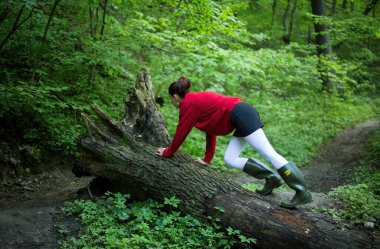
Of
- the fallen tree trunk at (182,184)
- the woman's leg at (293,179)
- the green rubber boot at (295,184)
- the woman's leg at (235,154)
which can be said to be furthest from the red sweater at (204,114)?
the green rubber boot at (295,184)

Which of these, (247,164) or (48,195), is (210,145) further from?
(48,195)

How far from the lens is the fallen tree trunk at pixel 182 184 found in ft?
Result: 13.1

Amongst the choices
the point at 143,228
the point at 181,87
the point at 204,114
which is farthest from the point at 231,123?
the point at 143,228

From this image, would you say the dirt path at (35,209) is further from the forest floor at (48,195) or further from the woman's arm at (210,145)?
the woman's arm at (210,145)

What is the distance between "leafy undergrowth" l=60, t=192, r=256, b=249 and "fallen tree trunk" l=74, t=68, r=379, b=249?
0.16 meters

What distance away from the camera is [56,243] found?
405 cm

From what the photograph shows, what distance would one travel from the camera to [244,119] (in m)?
4.39

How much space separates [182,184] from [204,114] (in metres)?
1.01

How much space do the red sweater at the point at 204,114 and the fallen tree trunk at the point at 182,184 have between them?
561 millimetres

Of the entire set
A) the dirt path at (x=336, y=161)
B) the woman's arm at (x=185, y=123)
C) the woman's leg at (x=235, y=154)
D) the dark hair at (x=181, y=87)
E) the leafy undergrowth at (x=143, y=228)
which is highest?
the dark hair at (x=181, y=87)

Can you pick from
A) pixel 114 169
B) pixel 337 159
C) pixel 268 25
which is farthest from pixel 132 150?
pixel 268 25

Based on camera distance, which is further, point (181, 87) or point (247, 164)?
point (247, 164)

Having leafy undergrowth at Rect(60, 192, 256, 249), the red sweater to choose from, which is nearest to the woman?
the red sweater

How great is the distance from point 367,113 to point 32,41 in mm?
13998
